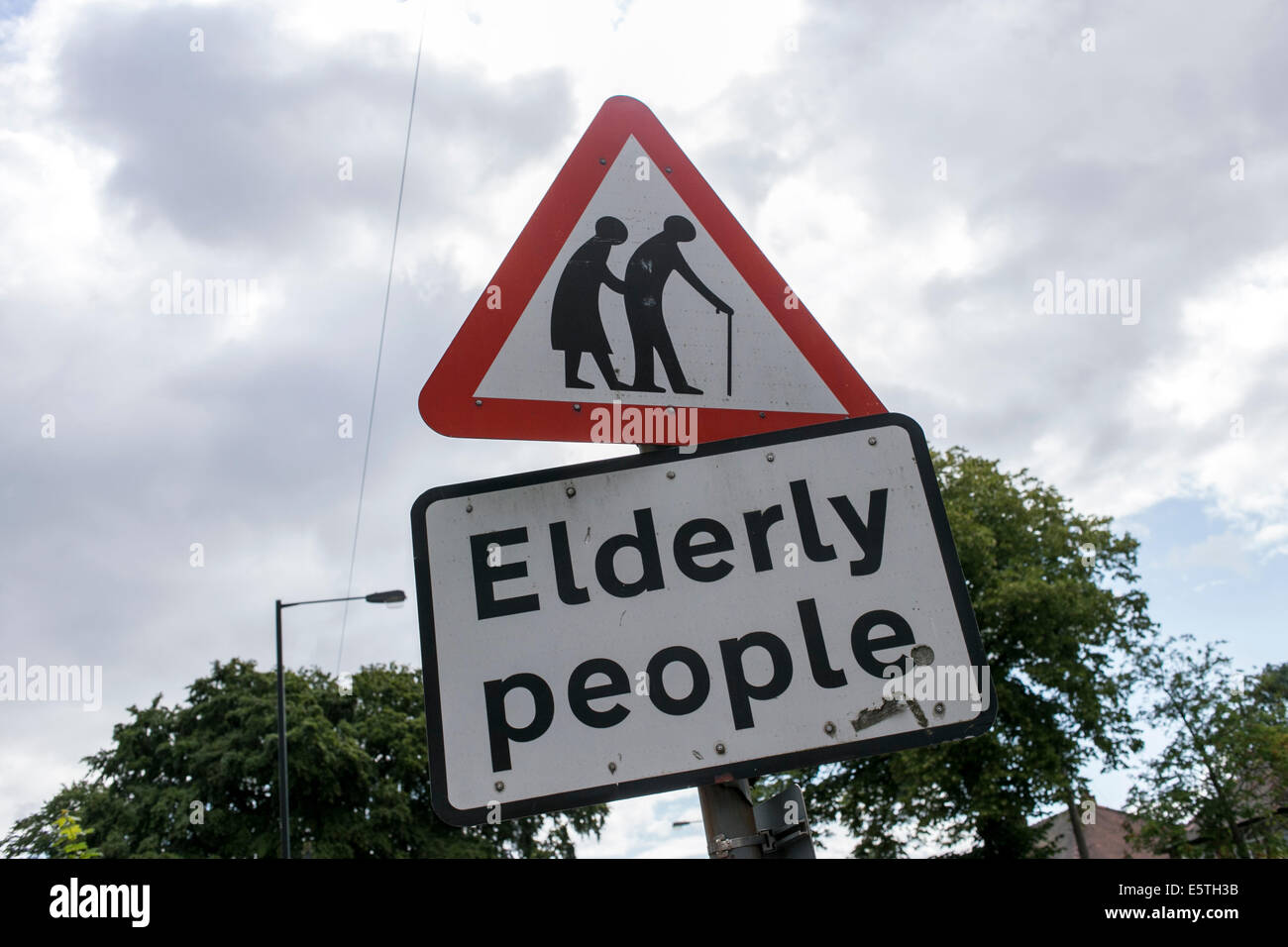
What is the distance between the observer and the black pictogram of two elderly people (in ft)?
6.53

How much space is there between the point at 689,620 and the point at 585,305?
724mm

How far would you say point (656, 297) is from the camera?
2.07m

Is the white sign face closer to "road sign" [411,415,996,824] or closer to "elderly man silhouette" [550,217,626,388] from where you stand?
"elderly man silhouette" [550,217,626,388]

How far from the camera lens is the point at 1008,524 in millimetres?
27469

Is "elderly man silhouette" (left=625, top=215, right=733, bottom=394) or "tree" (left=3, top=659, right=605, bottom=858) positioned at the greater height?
"tree" (left=3, top=659, right=605, bottom=858)

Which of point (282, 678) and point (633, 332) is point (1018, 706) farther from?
point (633, 332)

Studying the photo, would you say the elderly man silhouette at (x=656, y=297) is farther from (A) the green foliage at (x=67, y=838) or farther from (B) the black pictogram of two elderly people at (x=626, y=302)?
(A) the green foliage at (x=67, y=838)

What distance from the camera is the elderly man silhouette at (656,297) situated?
1.99 metres

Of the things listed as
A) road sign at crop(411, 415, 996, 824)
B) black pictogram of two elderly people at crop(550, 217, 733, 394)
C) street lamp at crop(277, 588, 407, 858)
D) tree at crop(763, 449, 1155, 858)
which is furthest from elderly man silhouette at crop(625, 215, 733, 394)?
tree at crop(763, 449, 1155, 858)

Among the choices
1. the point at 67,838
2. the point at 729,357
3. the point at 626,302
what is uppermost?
the point at 626,302

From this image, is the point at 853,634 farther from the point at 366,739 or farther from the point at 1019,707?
the point at 366,739

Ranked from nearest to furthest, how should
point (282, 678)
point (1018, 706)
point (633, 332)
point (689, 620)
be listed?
point (689, 620)
point (633, 332)
point (282, 678)
point (1018, 706)

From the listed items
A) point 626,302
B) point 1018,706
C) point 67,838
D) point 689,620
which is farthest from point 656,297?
point 1018,706

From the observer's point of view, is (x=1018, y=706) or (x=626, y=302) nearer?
(x=626, y=302)
